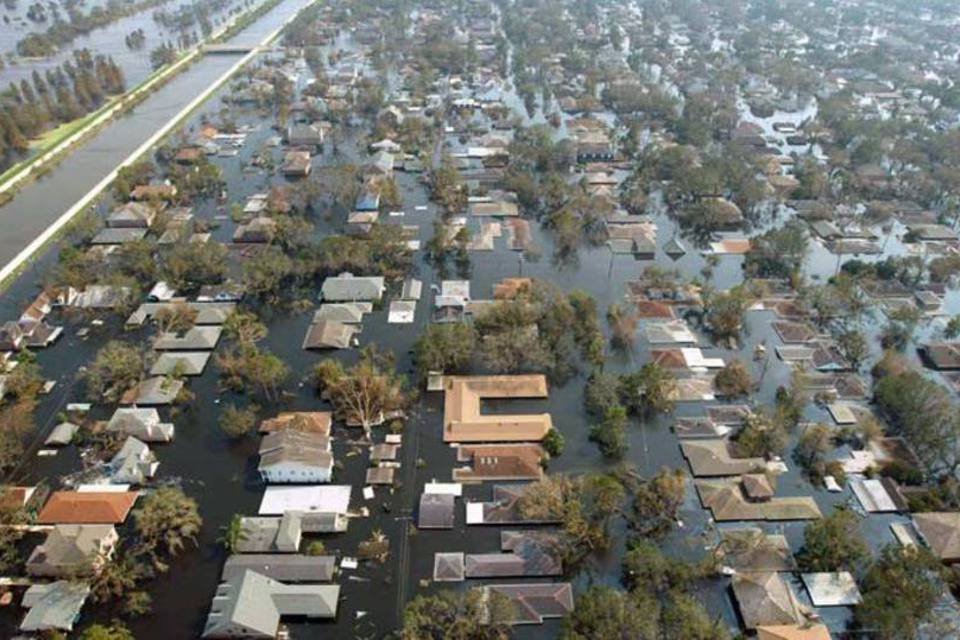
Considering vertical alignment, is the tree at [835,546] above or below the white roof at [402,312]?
Result: above

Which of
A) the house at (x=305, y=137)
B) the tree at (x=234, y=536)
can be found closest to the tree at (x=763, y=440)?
the tree at (x=234, y=536)

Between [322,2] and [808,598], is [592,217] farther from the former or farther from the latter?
[322,2]


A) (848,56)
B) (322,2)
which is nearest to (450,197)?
(848,56)

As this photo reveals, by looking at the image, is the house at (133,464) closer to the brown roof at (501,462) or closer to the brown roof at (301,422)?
the brown roof at (301,422)

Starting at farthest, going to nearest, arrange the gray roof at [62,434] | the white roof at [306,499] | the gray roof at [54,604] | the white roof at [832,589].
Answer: the gray roof at [62,434], the white roof at [306,499], the white roof at [832,589], the gray roof at [54,604]

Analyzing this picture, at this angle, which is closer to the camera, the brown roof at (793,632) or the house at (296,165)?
the brown roof at (793,632)

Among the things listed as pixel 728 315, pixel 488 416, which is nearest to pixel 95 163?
pixel 488 416

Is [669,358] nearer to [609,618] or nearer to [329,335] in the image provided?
[609,618]
